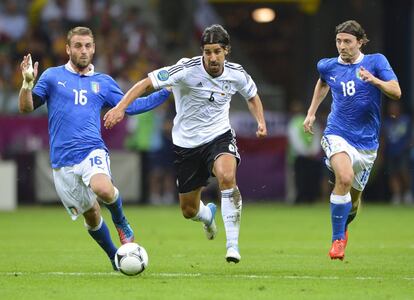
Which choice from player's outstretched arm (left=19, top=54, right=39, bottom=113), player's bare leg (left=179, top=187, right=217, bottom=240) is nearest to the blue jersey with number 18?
player's bare leg (left=179, top=187, right=217, bottom=240)

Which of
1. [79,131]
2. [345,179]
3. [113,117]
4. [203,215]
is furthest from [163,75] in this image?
[345,179]

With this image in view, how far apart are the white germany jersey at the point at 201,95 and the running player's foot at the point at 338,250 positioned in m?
1.67

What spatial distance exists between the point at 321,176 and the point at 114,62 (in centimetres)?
545

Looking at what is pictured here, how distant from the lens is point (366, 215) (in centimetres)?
2092

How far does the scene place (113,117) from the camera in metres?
10.7

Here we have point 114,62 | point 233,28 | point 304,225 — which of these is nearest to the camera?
point 304,225

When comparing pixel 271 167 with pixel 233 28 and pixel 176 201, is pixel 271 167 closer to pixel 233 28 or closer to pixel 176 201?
pixel 176 201

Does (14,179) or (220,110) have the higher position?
(220,110)

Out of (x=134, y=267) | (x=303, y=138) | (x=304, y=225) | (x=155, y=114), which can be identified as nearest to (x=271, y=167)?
(x=303, y=138)

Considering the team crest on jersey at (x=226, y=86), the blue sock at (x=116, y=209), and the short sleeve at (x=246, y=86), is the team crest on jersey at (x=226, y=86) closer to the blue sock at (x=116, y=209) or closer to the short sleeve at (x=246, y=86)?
→ the short sleeve at (x=246, y=86)

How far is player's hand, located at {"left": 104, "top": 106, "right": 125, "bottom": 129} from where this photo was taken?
10.7m

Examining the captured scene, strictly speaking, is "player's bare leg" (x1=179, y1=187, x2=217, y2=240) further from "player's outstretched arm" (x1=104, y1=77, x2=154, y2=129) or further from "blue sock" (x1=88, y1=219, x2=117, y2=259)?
"player's outstretched arm" (x1=104, y1=77, x2=154, y2=129)

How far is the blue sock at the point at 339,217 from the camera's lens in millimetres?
11758

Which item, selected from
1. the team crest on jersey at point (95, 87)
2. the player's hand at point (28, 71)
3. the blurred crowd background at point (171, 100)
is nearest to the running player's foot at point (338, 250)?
the team crest on jersey at point (95, 87)
